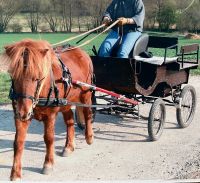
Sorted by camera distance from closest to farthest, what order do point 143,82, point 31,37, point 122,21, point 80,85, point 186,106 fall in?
point 80,85 < point 122,21 < point 143,82 < point 186,106 < point 31,37

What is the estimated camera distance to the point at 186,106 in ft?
25.3

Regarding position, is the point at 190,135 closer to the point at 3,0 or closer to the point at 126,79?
the point at 126,79

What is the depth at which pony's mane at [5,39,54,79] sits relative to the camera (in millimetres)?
4660

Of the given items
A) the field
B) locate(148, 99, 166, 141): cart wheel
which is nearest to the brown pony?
locate(148, 99, 166, 141): cart wheel

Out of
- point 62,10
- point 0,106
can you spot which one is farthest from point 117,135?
point 62,10

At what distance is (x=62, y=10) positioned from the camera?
28.7 meters

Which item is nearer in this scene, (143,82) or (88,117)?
(88,117)

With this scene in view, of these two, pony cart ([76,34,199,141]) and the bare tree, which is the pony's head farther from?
the bare tree

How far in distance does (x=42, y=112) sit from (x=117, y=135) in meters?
2.12

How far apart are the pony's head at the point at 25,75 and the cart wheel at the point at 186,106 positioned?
3.30 m

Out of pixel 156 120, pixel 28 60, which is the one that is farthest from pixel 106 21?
pixel 28 60

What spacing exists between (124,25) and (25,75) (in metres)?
2.88

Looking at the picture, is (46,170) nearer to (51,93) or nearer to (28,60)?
(51,93)

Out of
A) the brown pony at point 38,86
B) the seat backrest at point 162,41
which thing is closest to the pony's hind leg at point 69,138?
the brown pony at point 38,86
